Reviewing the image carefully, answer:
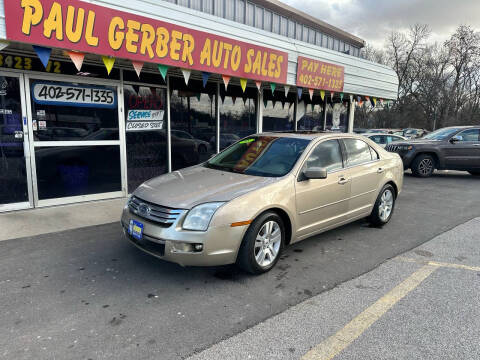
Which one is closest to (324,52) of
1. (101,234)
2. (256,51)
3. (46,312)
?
(256,51)

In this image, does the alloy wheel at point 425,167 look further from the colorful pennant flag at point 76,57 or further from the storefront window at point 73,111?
the colorful pennant flag at point 76,57

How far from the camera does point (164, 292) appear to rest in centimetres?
312

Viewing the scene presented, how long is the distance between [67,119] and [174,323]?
15.7ft

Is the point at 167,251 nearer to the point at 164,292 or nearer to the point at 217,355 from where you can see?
the point at 164,292

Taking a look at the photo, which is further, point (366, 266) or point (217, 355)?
point (366, 266)

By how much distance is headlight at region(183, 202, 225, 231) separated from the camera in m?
3.11

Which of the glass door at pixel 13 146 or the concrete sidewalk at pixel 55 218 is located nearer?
Answer: the concrete sidewalk at pixel 55 218

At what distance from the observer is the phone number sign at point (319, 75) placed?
26.6ft

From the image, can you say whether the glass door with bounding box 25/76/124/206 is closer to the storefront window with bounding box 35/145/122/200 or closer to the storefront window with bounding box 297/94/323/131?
the storefront window with bounding box 35/145/122/200

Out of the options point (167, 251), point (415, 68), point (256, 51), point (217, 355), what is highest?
point (415, 68)

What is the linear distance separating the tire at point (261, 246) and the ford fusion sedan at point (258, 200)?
0.4 inches

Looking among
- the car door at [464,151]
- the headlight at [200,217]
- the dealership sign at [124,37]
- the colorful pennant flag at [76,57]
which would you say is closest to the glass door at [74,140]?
the colorful pennant flag at [76,57]

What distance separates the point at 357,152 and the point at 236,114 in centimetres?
458

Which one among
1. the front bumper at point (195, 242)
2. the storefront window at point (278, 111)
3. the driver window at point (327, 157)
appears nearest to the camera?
the front bumper at point (195, 242)
